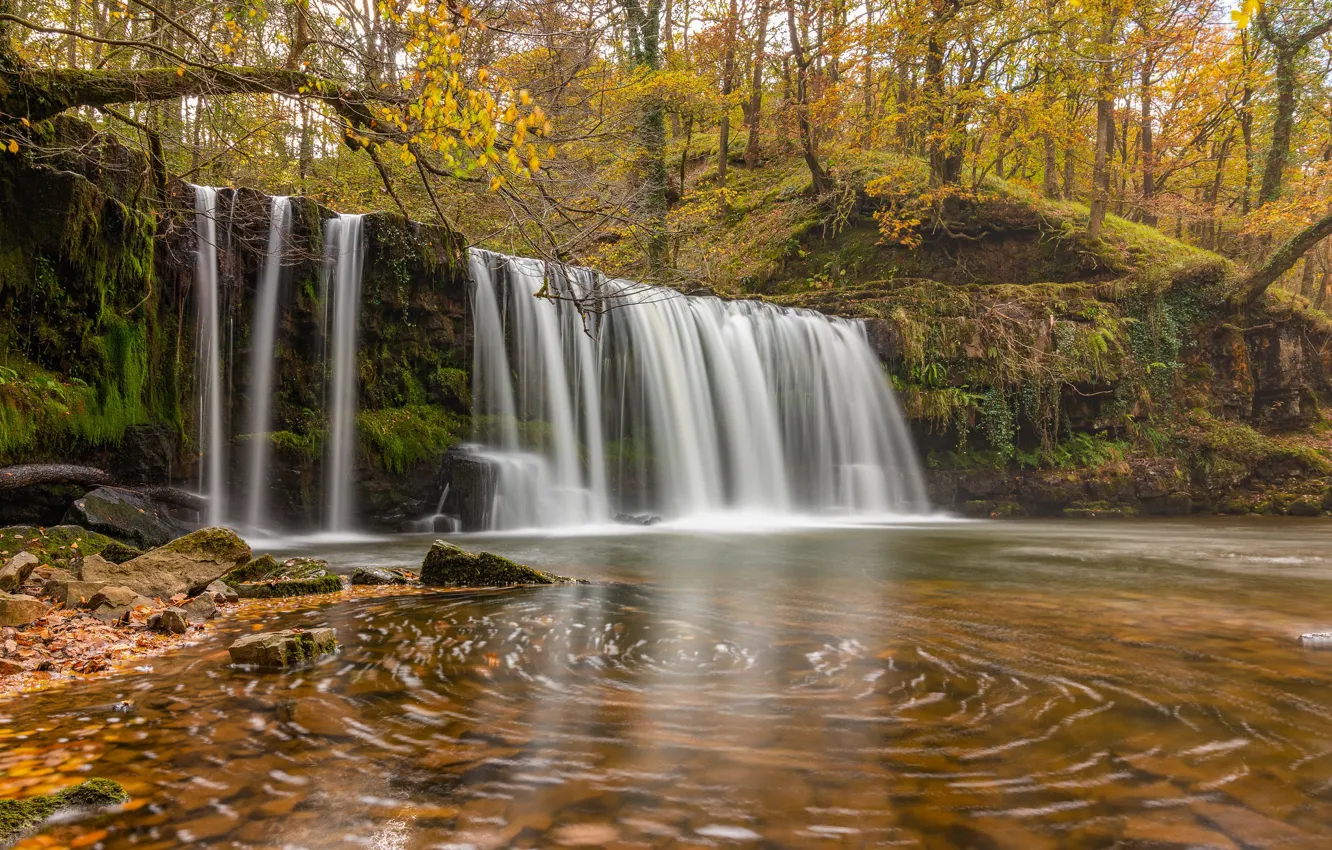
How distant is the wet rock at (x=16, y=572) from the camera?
4.50 m

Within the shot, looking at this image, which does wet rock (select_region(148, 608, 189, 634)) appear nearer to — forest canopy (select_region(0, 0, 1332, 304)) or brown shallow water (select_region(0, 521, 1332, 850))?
brown shallow water (select_region(0, 521, 1332, 850))

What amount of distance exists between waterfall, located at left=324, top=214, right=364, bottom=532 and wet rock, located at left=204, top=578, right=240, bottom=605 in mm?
5695

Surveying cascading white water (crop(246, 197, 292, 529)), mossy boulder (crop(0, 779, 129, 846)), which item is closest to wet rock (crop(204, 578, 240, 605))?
mossy boulder (crop(0, 779, 129, 846))

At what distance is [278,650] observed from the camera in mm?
3457

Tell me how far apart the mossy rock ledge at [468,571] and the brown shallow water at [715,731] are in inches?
28.0

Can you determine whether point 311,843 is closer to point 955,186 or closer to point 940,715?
point 940,715

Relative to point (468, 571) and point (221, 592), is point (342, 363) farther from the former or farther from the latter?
point (221, 592)

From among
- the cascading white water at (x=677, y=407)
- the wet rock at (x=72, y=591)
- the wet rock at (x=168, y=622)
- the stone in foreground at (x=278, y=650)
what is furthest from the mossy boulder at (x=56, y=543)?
the cascading white water at (x=677, y=407)

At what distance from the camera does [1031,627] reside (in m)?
4.59

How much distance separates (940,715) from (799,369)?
504 inches

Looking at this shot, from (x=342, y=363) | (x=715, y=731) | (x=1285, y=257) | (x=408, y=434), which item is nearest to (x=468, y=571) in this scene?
(x=715, y=731)

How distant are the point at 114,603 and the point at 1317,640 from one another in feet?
23.8

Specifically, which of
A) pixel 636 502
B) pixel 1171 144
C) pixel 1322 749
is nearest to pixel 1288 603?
pixel 1322 749

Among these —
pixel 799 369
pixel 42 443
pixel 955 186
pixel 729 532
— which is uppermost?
pixel 955 186
